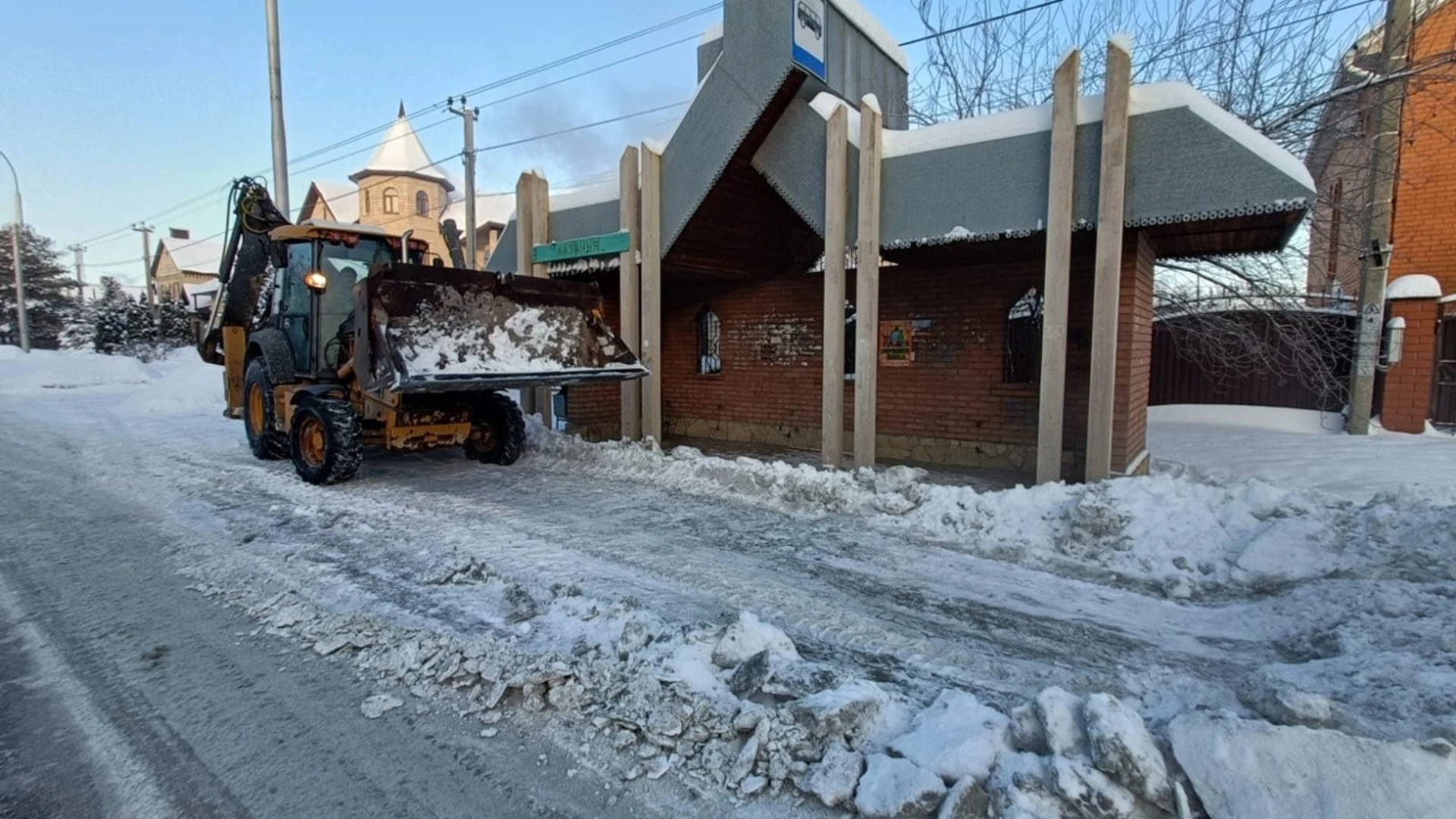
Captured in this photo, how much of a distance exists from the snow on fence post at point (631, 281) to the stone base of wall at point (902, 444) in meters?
2.38

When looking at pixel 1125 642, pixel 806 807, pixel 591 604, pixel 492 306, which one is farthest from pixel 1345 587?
pixel 492 306

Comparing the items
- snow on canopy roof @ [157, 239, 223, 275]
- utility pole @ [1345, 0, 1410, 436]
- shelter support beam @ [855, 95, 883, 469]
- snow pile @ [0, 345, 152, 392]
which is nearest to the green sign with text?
shelter support beam @ [855, 95, 883, 469]

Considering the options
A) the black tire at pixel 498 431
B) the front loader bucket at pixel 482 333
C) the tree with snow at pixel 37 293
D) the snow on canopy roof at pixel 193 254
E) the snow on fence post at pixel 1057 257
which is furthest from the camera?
the snow on canopy roof at pixel 193 254

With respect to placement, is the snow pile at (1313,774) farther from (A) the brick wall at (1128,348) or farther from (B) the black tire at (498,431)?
(B) the black tire at (498,431)

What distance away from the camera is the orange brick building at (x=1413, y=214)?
10.4 m

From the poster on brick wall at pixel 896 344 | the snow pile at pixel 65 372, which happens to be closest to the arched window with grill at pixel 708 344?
the poster on brick wall at pixel 896 344

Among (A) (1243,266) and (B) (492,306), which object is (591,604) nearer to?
(B) (492,306)

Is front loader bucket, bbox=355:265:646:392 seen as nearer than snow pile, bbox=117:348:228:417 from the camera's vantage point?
Yes

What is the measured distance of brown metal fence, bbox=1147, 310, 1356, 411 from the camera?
11039 millimetres

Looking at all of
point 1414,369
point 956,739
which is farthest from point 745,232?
point 1414,369

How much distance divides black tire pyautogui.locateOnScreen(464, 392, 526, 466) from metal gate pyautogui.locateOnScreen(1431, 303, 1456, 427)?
556 inches

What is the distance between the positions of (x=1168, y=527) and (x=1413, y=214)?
1289cm

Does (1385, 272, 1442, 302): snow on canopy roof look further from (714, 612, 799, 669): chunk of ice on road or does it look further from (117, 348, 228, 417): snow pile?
(117, 348, 228, 417): snow pile

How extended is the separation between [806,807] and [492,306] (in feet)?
21.1
